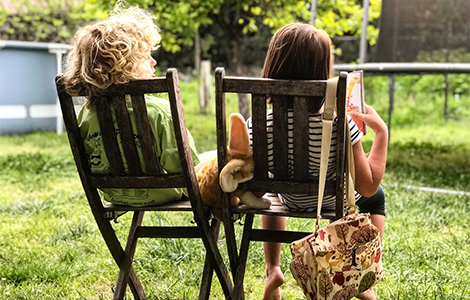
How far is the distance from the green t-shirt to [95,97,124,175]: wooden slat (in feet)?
0.11

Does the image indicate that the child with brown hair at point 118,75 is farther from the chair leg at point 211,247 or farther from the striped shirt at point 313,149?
the striped shirt at point 313,149

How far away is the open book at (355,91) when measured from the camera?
2.25m

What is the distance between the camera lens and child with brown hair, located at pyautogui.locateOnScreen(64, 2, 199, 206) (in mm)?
2146

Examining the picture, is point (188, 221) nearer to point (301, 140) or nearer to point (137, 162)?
point (137, 162)

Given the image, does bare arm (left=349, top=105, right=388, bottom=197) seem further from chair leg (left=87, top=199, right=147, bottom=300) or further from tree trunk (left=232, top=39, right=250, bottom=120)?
tree trunk (left=232, top=39, right=250, bottom=120)

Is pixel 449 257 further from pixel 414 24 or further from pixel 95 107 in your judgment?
pixel 414 24

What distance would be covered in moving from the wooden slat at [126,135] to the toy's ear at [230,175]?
0.35 metres

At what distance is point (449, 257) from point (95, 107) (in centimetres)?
227

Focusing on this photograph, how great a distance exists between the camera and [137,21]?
7.52 ft

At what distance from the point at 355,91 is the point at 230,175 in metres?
0.60

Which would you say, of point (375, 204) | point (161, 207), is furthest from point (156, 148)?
point (375, 204)

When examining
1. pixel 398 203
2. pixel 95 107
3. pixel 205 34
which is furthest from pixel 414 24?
pixel 205 34

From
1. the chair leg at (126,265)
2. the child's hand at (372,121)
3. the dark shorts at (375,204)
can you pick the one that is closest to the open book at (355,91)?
the child's hand at (372,121)

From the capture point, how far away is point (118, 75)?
2.15 m
